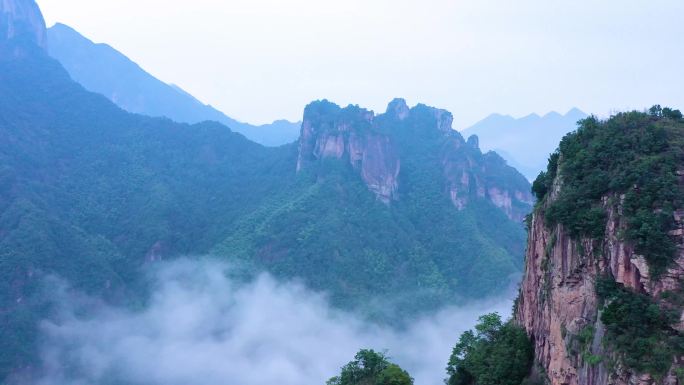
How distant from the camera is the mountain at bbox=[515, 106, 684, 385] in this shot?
14930mm

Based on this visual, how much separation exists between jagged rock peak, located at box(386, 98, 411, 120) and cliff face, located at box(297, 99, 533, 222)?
5.35 meters

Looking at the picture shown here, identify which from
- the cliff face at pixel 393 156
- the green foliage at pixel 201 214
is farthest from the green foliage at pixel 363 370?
the cliff face at pixel 393 156

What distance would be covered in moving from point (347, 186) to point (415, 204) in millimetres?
13161

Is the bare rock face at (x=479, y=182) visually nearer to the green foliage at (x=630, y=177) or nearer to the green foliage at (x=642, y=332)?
the green foliage at (x=630, y=177)

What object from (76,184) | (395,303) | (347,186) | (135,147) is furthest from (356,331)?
(135,147)

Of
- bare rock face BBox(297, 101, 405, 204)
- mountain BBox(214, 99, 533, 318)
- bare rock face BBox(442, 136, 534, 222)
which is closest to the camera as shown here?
mountain BBox(214, 99, 533, 318)

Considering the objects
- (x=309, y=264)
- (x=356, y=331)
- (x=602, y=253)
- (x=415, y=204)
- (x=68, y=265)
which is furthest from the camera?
(x=415, y=204)

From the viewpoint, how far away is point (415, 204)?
9169 cm

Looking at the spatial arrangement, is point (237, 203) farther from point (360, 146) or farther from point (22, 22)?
point (22, 22)

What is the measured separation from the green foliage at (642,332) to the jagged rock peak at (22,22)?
402ft

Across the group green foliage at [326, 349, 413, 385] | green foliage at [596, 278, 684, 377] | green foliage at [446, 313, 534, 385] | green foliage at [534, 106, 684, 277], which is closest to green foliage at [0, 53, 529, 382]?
green foliage at [326, 349, 413, 385]

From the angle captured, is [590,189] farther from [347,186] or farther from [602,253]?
[347,186]

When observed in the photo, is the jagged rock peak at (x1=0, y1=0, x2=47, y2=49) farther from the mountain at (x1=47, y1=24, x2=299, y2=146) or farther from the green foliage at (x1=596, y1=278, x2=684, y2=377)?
the green foliage at (x1=596, y1=278, x2=684, y2=377)

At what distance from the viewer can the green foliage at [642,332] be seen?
1446 centimetres
